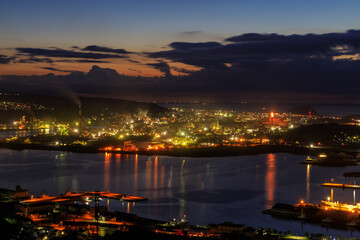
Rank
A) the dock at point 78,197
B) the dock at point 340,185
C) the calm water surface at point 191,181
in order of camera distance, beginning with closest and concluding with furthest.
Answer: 1. the calm water surface at point 191,181
2. the dock at point 78,197
3. the dock at point 340,185

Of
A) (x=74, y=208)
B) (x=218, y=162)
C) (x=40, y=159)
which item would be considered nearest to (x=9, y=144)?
(x=40, y=159)

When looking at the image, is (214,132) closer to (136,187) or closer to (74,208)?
(136,187)

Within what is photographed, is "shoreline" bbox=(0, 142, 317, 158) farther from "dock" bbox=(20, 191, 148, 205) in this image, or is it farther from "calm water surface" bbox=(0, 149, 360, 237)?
"dock" bbox=(20, 191, 148, 205)

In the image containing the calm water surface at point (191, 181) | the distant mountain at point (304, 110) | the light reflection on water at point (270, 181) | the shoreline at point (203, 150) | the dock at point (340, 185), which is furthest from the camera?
the distant mountain at point (304, 110)

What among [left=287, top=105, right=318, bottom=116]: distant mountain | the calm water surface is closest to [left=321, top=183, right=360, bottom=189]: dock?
the calm water surface

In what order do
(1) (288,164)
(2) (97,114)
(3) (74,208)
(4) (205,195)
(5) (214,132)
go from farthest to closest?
1. (2) (97,114)
2. (5) (214,132)
3. (1) (288,164)
4. (4) (205,195)
5. (3) (74,208)

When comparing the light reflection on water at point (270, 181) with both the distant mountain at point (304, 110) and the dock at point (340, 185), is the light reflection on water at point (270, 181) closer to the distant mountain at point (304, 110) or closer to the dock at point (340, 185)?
the dock at point (340, 185)

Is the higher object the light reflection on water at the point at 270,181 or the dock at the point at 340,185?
the dock at the point at 340,185

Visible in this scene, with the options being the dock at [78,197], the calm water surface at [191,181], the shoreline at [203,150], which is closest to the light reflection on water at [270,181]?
the calm water surface at [191,181]
